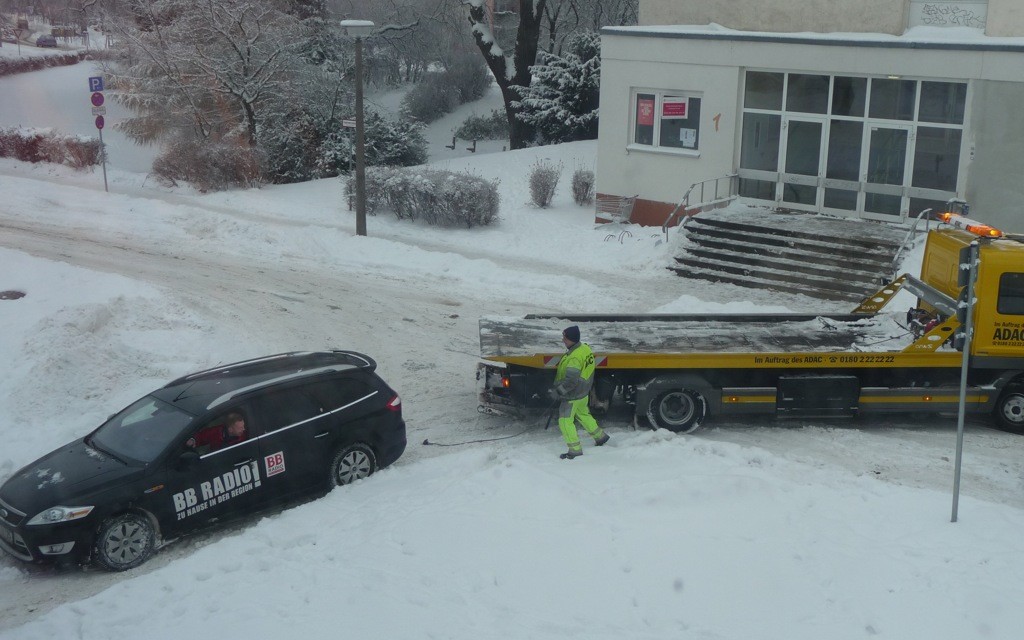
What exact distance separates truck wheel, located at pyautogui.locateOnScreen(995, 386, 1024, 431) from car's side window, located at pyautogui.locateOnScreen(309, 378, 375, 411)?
779 cm

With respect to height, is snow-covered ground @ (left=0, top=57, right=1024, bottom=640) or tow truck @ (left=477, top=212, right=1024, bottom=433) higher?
tow truck @ (left=477, top=212, right=1024, bottom=433)

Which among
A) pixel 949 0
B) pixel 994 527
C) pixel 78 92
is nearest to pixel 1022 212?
pixel 949 0

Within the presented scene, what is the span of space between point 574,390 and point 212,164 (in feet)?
63.2

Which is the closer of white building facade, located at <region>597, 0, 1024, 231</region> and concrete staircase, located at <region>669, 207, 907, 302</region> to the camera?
concrete staircase, located at <region>669, 207, 907, 302</region>

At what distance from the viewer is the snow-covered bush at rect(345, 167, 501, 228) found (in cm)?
2256

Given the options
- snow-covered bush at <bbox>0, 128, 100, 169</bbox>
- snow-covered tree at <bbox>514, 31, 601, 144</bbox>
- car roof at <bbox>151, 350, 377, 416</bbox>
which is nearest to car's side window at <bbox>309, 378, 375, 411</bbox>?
car roof at <bbox>151, 350, 377, 416</bbox>

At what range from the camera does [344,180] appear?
84.2 ft

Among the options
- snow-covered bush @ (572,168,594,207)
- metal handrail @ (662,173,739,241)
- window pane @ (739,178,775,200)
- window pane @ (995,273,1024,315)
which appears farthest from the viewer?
snow-covered bush @ (572,168,594,207)

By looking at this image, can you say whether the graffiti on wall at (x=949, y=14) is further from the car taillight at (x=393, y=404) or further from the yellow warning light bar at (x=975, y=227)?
the car taillight at (x=393, y=404)

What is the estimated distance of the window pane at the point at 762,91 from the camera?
855 inches

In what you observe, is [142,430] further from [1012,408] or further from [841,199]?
[841,199]

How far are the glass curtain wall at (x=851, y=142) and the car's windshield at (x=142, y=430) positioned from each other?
629 inches

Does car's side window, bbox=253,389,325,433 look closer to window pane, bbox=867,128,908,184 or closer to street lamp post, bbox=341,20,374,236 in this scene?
Answer: street lamp post, bbox=341,20,374,236

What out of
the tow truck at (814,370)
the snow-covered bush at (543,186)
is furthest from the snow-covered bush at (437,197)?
the tow truck at (814,370)
